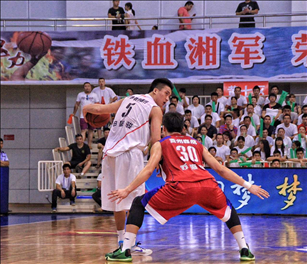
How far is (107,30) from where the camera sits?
1962 centimetres

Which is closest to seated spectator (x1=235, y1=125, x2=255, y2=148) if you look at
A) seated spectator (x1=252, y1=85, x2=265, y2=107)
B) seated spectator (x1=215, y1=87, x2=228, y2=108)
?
seated spectator (x1=252, y1=85, x2=265, y2=107)

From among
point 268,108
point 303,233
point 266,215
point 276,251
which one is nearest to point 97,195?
point 266,215

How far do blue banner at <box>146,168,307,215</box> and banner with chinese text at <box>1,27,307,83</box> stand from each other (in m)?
5.13

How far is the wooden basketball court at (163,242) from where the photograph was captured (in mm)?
6469

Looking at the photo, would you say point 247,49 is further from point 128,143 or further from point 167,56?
point 128,143

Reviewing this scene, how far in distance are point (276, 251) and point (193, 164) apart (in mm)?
1911

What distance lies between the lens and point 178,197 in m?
5.77

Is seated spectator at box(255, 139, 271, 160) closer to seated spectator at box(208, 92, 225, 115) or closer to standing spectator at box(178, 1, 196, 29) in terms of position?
seated spectator at box(208, 92, 225, 115)

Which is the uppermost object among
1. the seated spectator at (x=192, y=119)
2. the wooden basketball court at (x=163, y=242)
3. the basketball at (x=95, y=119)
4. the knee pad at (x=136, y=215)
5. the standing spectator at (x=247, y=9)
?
the standing spectator at (x=247, y=9)

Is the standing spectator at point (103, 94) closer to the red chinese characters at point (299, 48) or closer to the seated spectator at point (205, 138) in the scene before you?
the seated spectator at point (205, 138)

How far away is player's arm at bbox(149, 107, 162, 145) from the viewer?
6.36 meters

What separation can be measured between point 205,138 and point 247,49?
4.34m

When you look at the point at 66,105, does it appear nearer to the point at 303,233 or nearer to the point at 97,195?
the point at 97,195

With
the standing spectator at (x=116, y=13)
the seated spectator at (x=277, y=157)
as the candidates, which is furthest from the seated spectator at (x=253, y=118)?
the standing spectator at (x=116, y=13)
